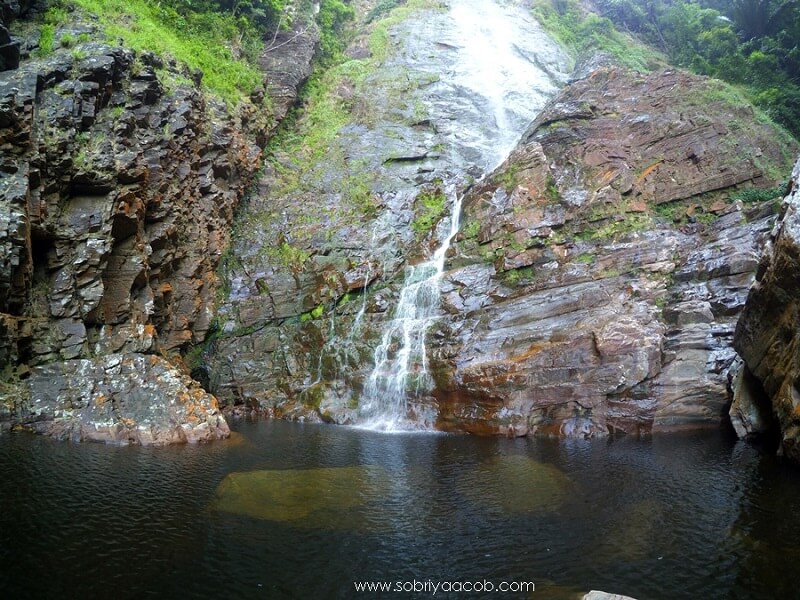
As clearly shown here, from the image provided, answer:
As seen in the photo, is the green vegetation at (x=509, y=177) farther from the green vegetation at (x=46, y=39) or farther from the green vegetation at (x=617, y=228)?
the green vegetation at (x=46, y=39)

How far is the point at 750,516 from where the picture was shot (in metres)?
10.2

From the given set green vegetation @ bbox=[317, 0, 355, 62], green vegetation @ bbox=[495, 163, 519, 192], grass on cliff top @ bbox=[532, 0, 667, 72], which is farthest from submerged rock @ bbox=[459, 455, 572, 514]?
green vegetation @ bbox=[317, 0, 355, 62]

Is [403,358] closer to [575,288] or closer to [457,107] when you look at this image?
[575,288]

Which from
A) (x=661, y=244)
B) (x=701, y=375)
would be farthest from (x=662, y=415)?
(x=661, y=244)

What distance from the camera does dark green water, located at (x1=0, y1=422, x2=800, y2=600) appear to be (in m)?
7.59

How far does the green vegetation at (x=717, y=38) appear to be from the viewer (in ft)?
97.8

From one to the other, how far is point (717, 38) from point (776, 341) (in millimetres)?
29241

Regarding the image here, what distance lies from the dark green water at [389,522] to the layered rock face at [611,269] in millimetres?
3539

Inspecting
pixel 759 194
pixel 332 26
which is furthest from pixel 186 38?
pixel 759 194

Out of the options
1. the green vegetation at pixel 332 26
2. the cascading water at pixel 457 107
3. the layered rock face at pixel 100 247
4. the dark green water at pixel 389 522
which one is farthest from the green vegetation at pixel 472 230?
the green vegetation at pixel 332 26

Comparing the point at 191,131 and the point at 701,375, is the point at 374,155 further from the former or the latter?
the point at 701,375

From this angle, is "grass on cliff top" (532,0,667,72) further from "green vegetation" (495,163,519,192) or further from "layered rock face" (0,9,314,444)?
"layered rock face" (0,9,314,444)

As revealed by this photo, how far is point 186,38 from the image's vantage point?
101 ft

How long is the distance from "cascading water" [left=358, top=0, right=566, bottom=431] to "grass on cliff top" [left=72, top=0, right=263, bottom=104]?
13.2 metres
